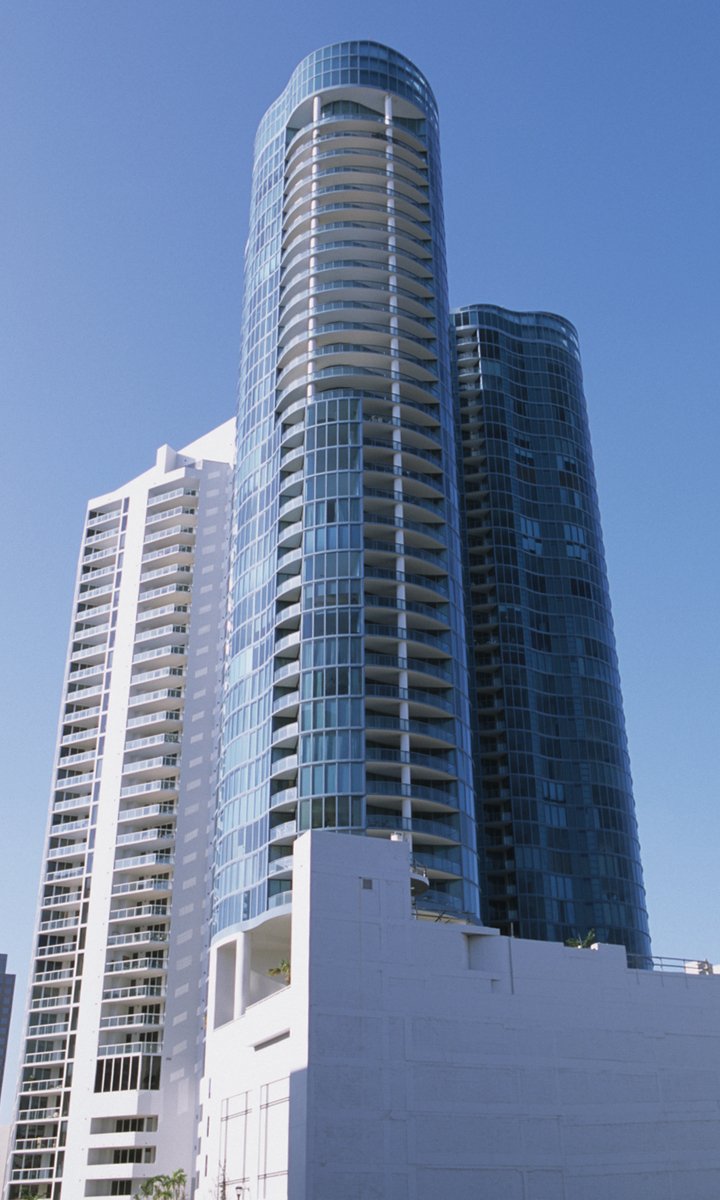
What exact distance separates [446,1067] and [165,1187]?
1487 inches

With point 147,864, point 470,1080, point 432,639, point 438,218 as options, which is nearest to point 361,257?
point 438,218

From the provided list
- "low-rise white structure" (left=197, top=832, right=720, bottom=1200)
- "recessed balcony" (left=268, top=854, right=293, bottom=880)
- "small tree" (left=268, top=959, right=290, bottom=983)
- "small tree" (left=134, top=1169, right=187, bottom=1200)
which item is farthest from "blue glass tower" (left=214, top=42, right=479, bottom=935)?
"small tree" (left=134, top=1169, right=187, bottom=1200)

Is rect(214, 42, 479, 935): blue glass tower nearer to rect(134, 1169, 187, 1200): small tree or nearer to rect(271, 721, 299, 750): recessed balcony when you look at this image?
rect(271, 721, 299, 750): recessed balcony

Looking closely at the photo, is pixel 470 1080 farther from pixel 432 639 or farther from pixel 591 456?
pixel 591 456

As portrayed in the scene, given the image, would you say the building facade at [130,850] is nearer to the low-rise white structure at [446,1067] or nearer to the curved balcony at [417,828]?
the low-rise white structure at [446,1067]

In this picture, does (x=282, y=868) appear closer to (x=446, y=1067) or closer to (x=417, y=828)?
(x=417, y=828)

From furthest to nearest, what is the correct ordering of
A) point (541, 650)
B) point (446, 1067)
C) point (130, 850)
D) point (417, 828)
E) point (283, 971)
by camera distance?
point (541, 650) < point (130, 850) < point (417, 828) < point (283, 971) < point (446, 1067)

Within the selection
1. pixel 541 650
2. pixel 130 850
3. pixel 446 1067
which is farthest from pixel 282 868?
pixel 541 650

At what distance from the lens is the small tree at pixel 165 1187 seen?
89.8 metres

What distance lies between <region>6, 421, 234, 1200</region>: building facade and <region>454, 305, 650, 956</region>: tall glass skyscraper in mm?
27360

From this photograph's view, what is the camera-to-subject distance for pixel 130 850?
371 feet

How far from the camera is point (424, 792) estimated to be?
8475 cm

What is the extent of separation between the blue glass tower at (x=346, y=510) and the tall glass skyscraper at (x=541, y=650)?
84.7ft

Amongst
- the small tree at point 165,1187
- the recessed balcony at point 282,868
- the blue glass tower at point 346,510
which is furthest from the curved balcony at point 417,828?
the small tree at point 165,1187
